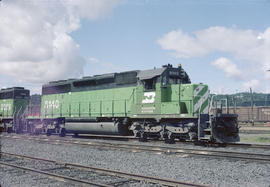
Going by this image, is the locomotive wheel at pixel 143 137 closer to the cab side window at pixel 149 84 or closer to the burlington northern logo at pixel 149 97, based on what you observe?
the burlington northern logo at pixel 149 97

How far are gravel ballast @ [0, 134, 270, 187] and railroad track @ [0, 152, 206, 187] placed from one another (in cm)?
64

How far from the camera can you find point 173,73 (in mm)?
13148

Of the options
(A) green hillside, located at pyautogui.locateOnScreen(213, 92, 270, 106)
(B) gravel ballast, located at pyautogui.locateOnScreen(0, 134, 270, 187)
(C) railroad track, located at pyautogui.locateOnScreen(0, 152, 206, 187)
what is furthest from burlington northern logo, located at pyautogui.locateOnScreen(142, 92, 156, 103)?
(C) railroad track, located at pyautogui.locateOnScreen(0, 152, 206, 187)

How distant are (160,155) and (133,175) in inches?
129

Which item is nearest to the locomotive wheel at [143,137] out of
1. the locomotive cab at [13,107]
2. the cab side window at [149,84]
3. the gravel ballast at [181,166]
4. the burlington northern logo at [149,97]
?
the burlington northern logo at [149,97]

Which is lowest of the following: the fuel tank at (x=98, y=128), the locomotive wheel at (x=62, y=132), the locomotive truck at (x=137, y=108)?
the locomotive wheel at (x=62, y=132)

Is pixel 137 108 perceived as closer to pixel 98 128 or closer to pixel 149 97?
pixel 149 97

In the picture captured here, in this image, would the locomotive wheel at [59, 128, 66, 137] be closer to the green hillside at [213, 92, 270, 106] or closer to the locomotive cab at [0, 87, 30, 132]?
the locomotive cab at [0, 87, 30, 132]

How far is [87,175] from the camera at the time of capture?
22.5ft

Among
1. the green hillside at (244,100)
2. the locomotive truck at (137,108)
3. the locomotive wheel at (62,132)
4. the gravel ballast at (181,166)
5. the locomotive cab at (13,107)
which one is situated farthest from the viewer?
the locomotive cab at (13,107)

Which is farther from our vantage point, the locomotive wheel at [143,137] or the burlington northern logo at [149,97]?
the locomotive wheel at [143,137]

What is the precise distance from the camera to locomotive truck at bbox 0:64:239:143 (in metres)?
11.7

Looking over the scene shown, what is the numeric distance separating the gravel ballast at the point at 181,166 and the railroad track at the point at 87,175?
0.64 metres

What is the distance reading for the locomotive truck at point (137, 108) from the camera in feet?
38.4
